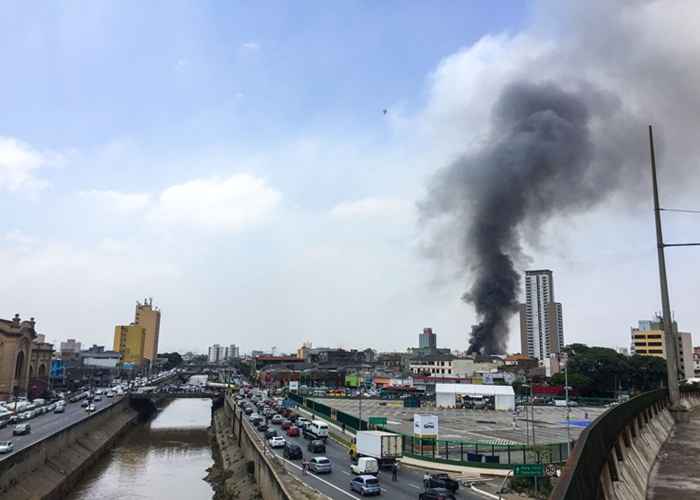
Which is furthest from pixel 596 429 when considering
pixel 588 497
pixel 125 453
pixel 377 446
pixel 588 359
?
pixel 588 359

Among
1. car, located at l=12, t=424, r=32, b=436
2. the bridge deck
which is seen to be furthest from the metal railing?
car, located at l=12, t=424, r=32, b=436

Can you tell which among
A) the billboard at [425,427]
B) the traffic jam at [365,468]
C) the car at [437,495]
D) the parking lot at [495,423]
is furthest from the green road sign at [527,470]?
the parking lot at [495,423]

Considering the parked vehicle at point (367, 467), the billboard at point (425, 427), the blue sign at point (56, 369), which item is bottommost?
the parked vehicle at point (367, 467)

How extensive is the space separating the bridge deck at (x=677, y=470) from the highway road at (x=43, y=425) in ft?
154

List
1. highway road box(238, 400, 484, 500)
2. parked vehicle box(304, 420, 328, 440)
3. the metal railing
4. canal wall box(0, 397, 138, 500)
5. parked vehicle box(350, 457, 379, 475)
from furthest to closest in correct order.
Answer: parked vehicle box(304, 420, 328, 440) → canal wall box(0, 397, 138, 500) → parked vehicle box(350, 457, 379, 475) → highway road box(238, 400, 484, 500) → the metal railing

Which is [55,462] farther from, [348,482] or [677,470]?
[677,470]

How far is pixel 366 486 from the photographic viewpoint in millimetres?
34156

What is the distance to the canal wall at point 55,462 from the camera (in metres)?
42.8

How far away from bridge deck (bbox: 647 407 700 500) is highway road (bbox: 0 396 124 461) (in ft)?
154

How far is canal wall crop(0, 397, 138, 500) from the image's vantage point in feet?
140

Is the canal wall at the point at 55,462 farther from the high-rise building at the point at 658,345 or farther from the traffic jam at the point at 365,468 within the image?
the high-rise building at the point at 658,345

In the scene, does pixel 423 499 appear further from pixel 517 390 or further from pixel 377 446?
pixel 517 390

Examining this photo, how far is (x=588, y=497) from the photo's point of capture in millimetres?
10023

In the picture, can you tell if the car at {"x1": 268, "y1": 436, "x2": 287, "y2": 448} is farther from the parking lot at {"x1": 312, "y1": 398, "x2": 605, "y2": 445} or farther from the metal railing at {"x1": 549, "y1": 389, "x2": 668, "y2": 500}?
the metal railing at {"x1": 549, "y1": 389, "x2": 668, "y2": 500}
